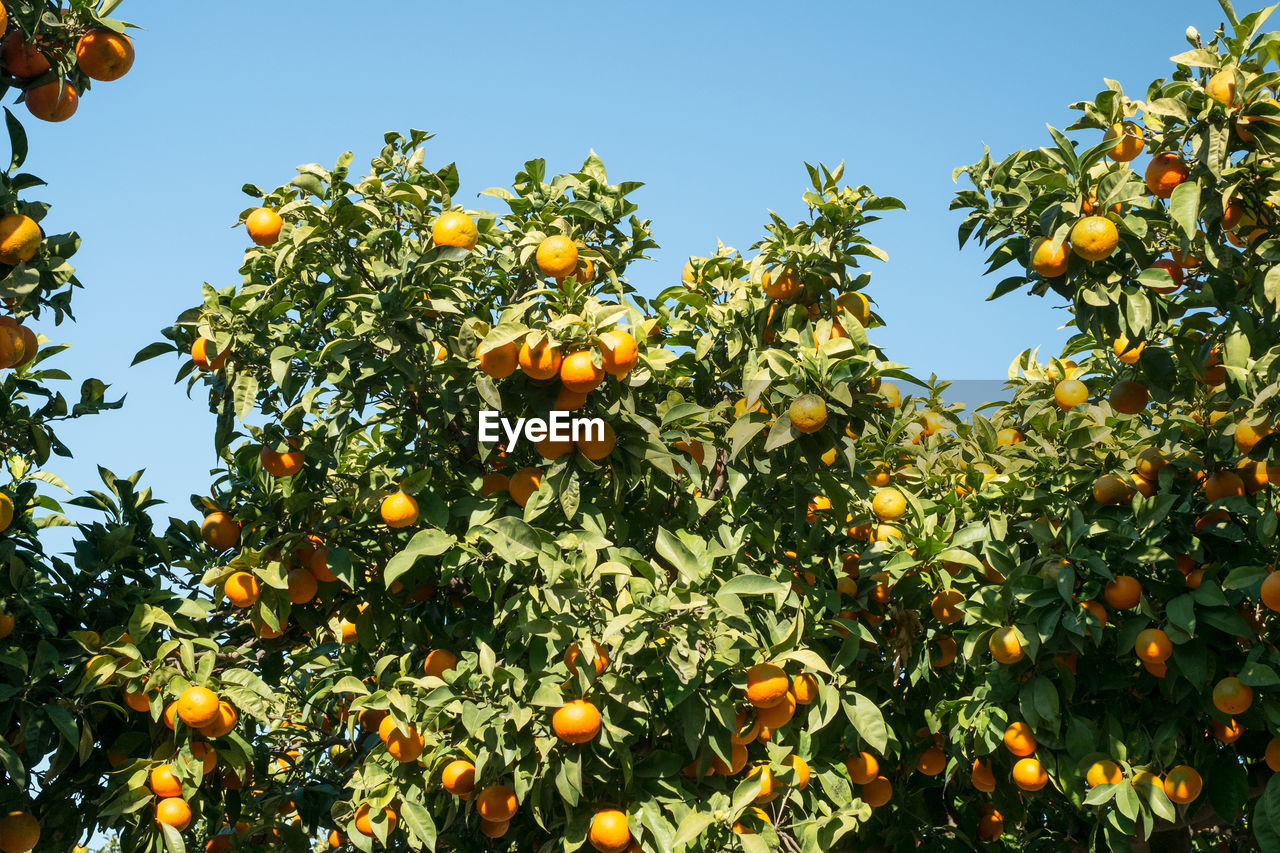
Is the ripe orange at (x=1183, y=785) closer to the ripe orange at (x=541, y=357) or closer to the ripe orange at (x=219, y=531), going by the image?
the ripe orange at (x=541, y=357)

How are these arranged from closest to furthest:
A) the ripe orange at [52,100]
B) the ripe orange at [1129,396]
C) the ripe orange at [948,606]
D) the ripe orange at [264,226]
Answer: the ripe orange at [52,100], the ripe orange at [1129,396], the ripe orange at [264,226], the ripe orange at [948,606]

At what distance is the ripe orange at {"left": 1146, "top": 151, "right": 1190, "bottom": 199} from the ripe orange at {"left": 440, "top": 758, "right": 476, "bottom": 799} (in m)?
2.73

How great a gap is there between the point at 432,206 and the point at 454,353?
645 mm

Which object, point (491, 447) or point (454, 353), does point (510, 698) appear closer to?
point (491, 447)

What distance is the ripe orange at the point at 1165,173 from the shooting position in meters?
3.45

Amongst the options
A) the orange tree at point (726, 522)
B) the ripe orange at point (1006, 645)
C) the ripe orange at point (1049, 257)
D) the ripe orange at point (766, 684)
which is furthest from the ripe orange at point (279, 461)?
the ripe orange at point (1049, 257)

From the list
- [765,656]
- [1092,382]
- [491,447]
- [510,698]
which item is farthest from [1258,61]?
[510,698]

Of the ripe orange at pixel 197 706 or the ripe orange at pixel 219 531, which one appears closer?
the ripe orange at pixel 197 706

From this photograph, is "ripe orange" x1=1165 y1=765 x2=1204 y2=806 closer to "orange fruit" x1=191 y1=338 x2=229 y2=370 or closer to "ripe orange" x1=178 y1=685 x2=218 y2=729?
"ripe orange" x1=178 y1=685 x2=218 y2=729

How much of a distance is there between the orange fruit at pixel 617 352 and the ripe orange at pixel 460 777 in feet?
4.17

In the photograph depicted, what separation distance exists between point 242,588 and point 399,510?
67 centimetres

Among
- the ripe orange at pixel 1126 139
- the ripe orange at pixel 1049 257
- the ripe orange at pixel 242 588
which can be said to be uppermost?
the ripe orange at pixel 1126 139

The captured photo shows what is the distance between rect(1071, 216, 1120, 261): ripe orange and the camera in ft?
11.1

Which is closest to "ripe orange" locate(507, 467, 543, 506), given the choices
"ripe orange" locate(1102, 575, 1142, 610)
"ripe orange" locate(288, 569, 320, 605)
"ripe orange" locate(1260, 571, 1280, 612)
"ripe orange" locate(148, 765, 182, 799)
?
"ripe orange" locate(288, 569, 320, 605)
